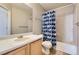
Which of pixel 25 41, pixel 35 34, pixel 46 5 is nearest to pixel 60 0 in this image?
pixel 46 5

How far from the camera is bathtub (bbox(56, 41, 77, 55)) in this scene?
1.31 meters

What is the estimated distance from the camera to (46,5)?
53.3 inches

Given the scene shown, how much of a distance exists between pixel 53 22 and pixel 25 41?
383mm

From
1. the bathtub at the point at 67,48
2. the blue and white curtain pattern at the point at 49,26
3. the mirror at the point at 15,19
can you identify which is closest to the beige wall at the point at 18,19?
the mirror at the point at 15,19

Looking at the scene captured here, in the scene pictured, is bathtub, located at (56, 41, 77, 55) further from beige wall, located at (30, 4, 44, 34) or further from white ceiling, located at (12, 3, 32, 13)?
white ceiling, located at (12, 3, 32, 13)

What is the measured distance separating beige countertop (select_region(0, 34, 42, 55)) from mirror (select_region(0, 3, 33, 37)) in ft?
0.24

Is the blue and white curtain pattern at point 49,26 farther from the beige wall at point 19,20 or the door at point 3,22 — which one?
the door at point 3,22

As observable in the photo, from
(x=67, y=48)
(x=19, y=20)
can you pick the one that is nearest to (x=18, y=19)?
(x=19, y=20)

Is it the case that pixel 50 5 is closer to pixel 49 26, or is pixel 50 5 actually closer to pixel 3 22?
pixel 49 26

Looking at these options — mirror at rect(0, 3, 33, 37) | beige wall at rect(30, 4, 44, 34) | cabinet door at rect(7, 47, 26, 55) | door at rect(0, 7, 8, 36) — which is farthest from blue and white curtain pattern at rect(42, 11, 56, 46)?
door at rect(0, 7, 8, 36)

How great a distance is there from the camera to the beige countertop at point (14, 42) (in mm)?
1135

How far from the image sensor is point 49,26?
1366 millimetres

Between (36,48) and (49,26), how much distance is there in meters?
0.29

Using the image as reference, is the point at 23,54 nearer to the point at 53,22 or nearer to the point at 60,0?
the point at 53,22
